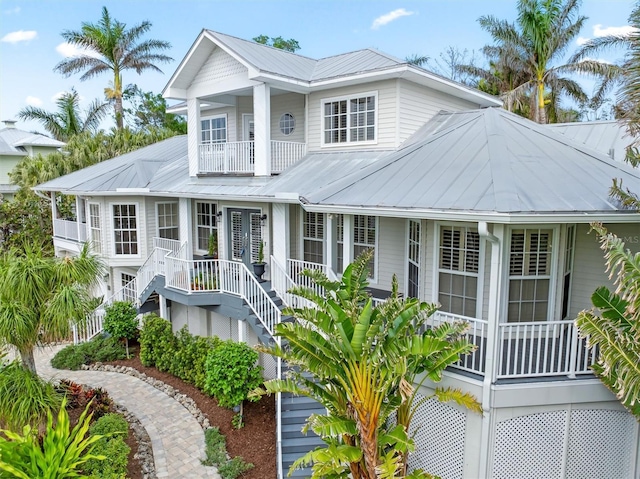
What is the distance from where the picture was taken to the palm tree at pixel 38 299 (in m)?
8.51

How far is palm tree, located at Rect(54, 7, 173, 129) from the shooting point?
90.9 feet

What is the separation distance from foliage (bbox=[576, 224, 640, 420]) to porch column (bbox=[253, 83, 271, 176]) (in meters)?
8.89

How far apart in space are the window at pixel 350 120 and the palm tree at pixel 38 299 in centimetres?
774

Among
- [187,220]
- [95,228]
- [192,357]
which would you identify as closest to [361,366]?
[192,357]

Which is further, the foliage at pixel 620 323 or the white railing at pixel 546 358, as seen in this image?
the white railing at pixel 546 358

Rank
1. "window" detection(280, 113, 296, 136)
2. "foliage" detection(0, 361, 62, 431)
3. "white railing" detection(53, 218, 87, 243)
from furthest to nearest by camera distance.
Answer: "white railing" detection(53, 218, 87, 243)
"window" detection(280, 113, 296, 136)
"foliage" detection(0, 361, 62, 431)

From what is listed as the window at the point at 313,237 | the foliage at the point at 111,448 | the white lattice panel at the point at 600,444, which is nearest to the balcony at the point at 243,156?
the window at the point at 313,237

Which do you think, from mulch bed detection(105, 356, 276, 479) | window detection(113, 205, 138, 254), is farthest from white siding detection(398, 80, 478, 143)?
window detection(113, 205, 138, 254)

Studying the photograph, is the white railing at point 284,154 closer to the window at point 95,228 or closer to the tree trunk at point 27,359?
the tree trunk at point 27,359

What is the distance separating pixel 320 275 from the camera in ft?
25.1

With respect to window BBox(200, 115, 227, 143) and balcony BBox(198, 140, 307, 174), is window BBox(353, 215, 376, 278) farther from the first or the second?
window BBox(200, 115, 227, 143)

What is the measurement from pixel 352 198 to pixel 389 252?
300 cm

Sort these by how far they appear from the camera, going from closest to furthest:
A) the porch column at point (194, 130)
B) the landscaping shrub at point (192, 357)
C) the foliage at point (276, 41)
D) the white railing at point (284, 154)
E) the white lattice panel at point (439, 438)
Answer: the white lattice panel at point (439, 438)
the landscaping shrub at point (192, 357)
the white railing at point (284, 154)
the porch column at point (194, 130)
the foliage at point (276, 41)

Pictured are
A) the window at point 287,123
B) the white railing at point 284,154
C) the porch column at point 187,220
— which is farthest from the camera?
the porch column at point 187,220
